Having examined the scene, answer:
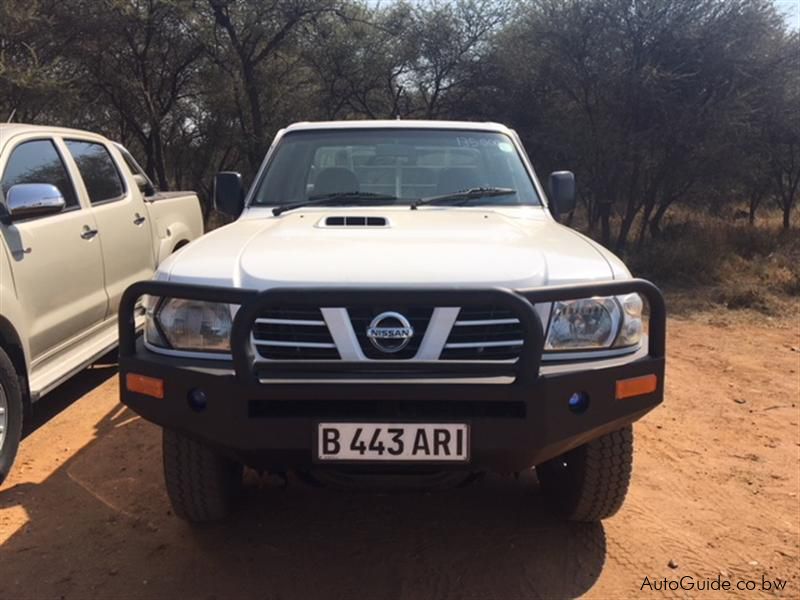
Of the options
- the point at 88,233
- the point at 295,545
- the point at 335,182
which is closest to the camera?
the point at 295,545

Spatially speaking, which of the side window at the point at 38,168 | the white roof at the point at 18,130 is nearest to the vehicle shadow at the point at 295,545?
the side window at the point at 38,168

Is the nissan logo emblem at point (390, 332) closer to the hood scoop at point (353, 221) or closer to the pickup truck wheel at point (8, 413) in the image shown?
the hood scoop at point (353, 221)

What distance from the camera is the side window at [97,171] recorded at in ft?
16.5

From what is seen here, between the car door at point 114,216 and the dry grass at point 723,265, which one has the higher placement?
the car door at point 114,216

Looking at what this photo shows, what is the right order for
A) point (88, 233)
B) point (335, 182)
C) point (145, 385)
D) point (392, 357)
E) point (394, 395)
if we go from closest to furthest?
point (394, 395)
point (392, 357)
point (145, 385)
point (335, 182)
point (88, 233)

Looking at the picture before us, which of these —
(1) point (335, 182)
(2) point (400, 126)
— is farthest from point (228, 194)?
(2) point (400, 126)

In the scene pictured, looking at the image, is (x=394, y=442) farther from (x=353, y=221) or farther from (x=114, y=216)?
(x=114, y=216)

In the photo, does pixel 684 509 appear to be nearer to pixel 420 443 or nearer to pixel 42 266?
pixel 420 443

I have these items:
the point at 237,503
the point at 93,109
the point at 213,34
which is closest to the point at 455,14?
the point at 213,34

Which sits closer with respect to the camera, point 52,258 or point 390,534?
point 390,534

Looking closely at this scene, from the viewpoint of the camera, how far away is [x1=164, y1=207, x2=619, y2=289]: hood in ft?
8.04

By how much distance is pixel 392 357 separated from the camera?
2389 millimetres

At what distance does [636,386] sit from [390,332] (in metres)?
0.85

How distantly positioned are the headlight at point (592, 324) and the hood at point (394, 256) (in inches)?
3.6
